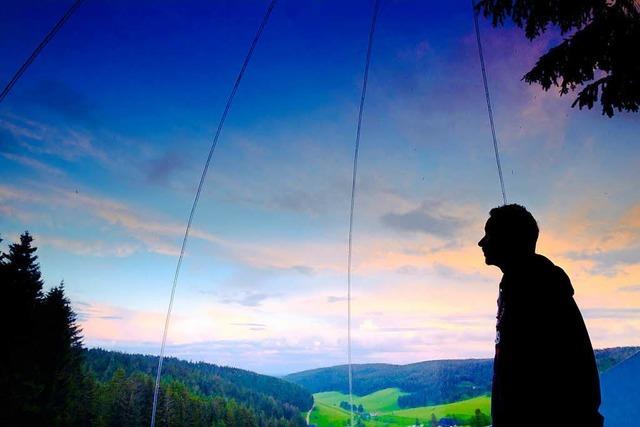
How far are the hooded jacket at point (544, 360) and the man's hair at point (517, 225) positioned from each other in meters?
0.18

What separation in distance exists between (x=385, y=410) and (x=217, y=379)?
1326 inches

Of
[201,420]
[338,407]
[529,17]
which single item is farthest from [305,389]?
[529,17]

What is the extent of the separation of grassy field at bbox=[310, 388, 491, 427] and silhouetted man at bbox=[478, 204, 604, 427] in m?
53.7

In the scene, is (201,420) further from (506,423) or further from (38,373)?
(506,423)

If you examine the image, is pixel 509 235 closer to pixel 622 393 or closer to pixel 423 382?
pixel 622 393

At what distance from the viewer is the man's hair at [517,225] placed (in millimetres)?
2109

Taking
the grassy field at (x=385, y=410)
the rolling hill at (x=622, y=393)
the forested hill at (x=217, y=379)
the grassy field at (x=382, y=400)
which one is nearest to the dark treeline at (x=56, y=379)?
the forested hill at (x=217, y=379)

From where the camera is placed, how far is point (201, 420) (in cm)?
5494

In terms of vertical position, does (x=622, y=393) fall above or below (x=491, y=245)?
below

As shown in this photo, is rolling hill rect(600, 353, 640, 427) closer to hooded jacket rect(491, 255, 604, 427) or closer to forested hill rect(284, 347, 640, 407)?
hooded jacket rect(491, 255, 604, 427)

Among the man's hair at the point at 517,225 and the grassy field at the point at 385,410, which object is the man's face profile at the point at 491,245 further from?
the grassy field at the point at 385,410

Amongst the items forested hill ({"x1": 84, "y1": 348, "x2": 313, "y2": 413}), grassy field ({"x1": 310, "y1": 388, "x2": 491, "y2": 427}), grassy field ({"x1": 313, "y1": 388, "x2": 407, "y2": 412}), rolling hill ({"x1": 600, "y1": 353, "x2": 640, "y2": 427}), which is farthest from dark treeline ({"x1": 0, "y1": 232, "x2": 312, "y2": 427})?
rolling hill ({"x1": 600, "y1": 353, "x2": 640, "y2": 427})

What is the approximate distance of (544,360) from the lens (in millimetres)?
1759

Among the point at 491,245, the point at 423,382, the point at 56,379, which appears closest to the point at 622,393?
the point at 491,245
